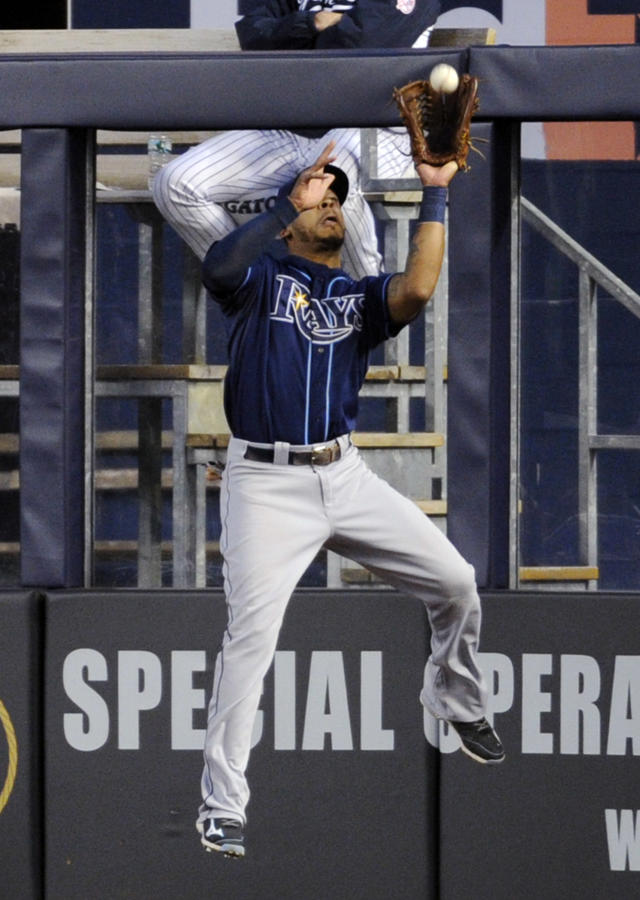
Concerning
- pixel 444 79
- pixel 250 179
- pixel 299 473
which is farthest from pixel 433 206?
pixel 299 473

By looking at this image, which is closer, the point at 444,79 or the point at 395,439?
the point at 444,79

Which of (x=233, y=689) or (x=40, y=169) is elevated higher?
(x=40, y=169)

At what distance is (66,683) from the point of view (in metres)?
4.69

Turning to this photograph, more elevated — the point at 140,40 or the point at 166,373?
the point at 140,40

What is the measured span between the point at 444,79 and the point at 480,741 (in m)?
1.92

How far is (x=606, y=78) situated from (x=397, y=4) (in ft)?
2.49

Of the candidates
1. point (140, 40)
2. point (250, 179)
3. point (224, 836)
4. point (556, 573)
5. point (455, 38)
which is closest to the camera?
point (224, 836)

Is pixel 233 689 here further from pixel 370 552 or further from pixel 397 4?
pixel 397 4

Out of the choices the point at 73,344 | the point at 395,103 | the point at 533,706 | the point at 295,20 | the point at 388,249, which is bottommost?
the point at 533,706

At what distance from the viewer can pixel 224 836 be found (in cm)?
445

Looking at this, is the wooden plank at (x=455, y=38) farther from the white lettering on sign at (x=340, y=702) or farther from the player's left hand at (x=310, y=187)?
the white lettering on sign at (x=340, y=702)

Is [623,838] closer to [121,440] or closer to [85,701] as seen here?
[85,701]

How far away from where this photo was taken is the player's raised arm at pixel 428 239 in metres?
4.22

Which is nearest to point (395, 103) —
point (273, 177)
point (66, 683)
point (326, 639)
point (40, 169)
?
point (273, 177)
